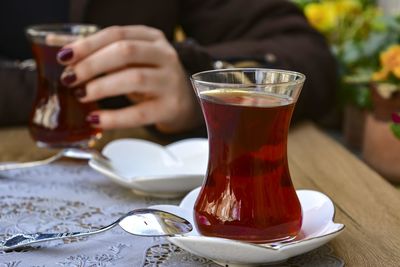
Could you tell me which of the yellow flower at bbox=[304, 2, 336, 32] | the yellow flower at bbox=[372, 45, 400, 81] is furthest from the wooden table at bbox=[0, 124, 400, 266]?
the yellow flower at bbox=[304, 2, 336, 32]

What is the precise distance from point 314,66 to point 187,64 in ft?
0.90

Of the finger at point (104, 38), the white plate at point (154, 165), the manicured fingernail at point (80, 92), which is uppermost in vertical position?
the finger at point (104, 38)

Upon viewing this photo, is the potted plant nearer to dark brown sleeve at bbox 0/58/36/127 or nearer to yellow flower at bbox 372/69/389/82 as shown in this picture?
yellow flower at bbox 372/69/389/82

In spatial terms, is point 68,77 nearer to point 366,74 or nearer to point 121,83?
point 121,83

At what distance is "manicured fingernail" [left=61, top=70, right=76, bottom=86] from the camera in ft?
2.98

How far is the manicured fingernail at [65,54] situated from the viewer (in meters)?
0.88

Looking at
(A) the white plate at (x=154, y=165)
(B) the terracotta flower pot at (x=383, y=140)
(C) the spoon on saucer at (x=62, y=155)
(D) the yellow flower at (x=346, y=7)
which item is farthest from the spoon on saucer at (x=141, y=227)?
(D) the yellow flower at (x=346, y=7)

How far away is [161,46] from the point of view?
3.15ft

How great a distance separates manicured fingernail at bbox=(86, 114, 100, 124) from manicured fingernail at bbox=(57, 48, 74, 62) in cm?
9

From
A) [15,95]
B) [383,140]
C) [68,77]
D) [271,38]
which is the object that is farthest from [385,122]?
[15,95]

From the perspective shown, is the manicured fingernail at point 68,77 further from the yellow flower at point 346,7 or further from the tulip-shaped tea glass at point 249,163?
the yellow flower at point 346,7

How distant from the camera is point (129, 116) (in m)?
0.96

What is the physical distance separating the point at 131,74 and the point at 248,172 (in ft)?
1.32

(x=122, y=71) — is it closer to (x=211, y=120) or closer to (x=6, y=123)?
(x=6, y=123)
